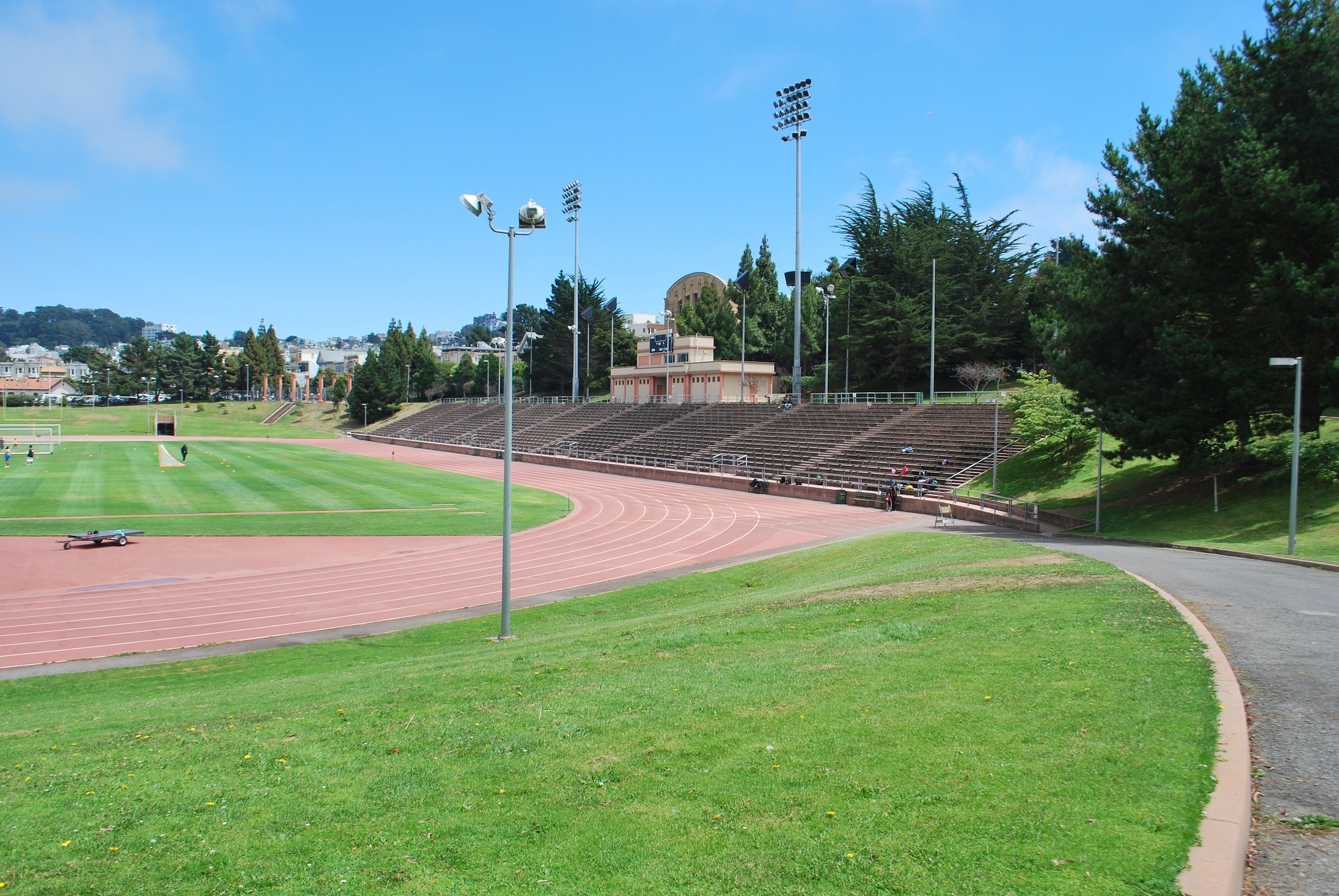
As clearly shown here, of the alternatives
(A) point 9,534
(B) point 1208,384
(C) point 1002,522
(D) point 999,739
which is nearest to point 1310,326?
(B) point 1208,384

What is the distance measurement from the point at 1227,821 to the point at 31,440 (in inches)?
3027

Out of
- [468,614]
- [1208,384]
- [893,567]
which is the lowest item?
[468,614]

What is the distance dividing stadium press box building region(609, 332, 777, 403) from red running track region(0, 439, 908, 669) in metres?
33.2

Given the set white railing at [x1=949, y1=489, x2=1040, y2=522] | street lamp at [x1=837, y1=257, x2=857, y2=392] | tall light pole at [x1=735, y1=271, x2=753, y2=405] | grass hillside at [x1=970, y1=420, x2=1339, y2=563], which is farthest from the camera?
tall light pole at [x1=735, y1=271, x2=753, y2=405]

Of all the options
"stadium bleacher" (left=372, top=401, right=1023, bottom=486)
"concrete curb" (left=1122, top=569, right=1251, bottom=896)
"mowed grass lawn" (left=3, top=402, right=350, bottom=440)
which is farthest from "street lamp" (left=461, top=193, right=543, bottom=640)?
"mowed grass lawn" (left=3, top=402, right=350, bottom=440)

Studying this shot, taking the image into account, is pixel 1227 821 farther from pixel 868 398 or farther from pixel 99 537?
pixel 868 398

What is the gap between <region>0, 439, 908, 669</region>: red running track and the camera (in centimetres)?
1662

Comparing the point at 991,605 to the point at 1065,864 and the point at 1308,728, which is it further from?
the point at 1065,864

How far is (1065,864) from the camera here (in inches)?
176

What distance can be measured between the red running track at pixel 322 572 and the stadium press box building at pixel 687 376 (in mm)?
33250

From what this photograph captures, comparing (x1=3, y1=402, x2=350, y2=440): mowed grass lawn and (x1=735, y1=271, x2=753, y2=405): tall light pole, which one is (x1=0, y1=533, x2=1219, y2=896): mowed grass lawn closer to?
(x1=735, y1=271, x2=753, y2=405): tall light pole

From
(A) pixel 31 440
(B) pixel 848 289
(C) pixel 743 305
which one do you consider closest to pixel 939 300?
(B) pixel 848 289

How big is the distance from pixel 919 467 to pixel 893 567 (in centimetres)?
2231

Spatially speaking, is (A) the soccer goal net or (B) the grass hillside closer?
(B) the grass hillside
